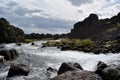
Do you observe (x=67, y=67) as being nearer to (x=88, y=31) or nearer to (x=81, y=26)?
(x=88, y=31)

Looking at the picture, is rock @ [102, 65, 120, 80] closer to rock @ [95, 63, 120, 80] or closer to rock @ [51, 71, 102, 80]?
rock @ [95, 63, 120, 80]

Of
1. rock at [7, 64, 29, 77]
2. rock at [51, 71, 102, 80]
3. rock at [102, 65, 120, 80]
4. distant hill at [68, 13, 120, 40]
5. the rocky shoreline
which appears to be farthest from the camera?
distant hill at [68, 13, 120, 40]

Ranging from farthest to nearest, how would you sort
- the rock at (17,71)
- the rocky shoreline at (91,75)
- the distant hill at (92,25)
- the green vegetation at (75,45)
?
the distant hill at (92,25) → the green vegetation at (75,45) → the rock at (17,71) → the rocky shoreline at (91,75)

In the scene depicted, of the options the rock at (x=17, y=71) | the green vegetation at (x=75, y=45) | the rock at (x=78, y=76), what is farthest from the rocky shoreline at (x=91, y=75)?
the green vegetation at (x=75, y=45)

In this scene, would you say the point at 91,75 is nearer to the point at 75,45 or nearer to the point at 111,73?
the point at 111,73

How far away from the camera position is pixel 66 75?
2594 centimetres

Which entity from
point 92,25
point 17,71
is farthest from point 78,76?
point 92,25

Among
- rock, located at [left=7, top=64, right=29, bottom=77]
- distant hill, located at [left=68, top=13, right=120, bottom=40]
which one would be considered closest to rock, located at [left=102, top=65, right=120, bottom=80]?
rock, located at [left=7, top=64, right=29, bottom=77]

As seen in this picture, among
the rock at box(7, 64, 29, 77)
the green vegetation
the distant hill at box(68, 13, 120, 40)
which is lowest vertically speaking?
the rock at box(7, 64, 29, 77)

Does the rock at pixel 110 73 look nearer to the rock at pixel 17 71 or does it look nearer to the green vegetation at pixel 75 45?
the rock at pixel 17 71

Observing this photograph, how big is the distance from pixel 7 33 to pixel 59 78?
466 feet

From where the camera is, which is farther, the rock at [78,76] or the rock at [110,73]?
the rock at [110,73]

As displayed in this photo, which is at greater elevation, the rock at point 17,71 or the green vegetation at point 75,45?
the green vegetation at point 75,45

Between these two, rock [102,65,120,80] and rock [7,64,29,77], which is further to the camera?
rock [7,64,29,77]
